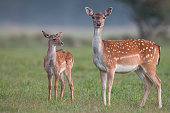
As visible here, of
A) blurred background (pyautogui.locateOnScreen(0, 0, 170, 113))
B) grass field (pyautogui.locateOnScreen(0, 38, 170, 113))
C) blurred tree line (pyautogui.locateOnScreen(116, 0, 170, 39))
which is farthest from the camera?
blurred tree line (pyautogui.locateOnScreen(116, 0, 170, 39))

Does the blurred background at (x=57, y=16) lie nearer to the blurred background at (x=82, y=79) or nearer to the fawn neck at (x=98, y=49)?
the blurred background at (x=82, y=79)

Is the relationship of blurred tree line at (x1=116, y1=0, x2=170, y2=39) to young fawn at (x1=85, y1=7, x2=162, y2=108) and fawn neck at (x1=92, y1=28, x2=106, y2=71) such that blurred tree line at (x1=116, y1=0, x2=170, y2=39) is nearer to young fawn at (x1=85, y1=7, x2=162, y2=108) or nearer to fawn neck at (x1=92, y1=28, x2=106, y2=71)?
young fawn at (x1=85, y1=7, x2=162, y2=108)

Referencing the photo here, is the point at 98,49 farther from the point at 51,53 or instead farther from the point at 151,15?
A: the point at 151,15

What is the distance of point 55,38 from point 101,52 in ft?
4.89

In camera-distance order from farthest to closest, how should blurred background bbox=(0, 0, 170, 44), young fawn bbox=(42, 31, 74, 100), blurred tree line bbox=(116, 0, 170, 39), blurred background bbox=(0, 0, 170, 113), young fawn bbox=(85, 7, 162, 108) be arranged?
1. blurred background bbox=(0, 0, 170, 44)
2. blurred tree line bbox=(116, 0, 170, 39)
3. young fawn bbox=(42, 31, 74, 100)
4. young fawn bbox=(85, 7, 162, 108)
5. blurred background bbox=(0, 0, 170, 113)

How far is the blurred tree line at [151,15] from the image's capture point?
31.5 metres

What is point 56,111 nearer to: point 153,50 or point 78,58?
point 153,50

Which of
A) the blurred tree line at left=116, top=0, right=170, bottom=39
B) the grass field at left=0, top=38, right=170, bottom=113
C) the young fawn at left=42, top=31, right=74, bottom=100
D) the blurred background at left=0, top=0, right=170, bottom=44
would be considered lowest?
the grass field at left=0, top=38, right=170, bottom=113

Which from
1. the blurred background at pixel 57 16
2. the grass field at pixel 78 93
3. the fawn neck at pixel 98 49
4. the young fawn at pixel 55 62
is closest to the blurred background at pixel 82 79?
the grass field at pixel 78 93

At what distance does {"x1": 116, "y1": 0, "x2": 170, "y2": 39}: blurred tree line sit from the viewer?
31453mm

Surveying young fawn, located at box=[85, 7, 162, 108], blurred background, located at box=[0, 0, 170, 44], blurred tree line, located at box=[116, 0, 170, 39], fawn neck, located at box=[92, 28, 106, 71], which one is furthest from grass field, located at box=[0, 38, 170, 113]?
blurred background, located at box=[0, 0, 170, 44]

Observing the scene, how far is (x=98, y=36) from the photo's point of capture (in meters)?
9.27

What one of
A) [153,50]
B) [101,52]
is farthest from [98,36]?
[153,50]

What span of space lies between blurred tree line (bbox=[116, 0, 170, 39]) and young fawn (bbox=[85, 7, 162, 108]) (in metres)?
21.2
